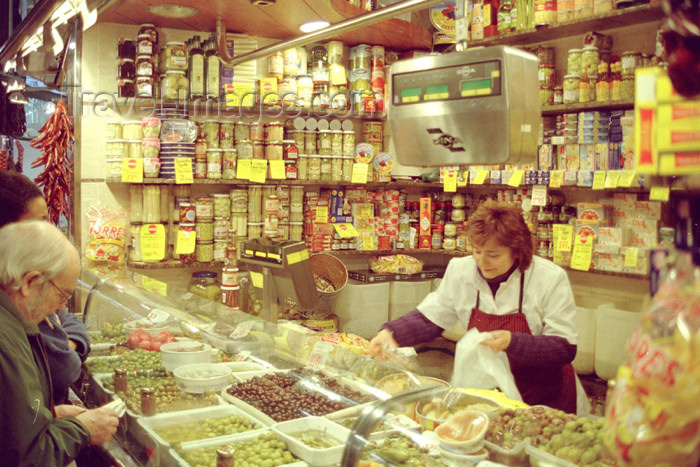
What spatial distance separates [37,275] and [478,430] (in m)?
1.49

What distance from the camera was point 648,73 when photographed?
722mm

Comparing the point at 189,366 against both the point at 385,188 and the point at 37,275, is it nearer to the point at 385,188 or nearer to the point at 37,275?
the point at 37,275

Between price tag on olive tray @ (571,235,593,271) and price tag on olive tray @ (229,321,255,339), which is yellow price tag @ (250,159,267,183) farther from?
price tag on olive tray @ (571,235,593,271)

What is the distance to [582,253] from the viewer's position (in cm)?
443

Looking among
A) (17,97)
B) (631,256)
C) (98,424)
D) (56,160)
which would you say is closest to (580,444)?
(98,424)

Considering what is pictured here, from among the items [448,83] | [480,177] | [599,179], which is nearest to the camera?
[448,83]

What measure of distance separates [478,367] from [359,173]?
121 inches

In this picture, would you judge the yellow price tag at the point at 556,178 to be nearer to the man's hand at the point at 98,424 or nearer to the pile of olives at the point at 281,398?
the pile of olives at the point at 281,398

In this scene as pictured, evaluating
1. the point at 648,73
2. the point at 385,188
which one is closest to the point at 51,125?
the point at 385,188

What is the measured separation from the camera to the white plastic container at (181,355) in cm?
308

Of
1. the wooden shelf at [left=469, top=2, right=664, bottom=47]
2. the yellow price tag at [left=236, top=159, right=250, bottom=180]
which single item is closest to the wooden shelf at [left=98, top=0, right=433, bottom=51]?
the wooden shelf at [left=469, top=2, right=664, bottom=47]

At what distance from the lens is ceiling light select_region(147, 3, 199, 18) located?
460 cm

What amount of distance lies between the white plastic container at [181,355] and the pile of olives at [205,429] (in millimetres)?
613

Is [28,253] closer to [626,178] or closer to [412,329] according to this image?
[412,329]
